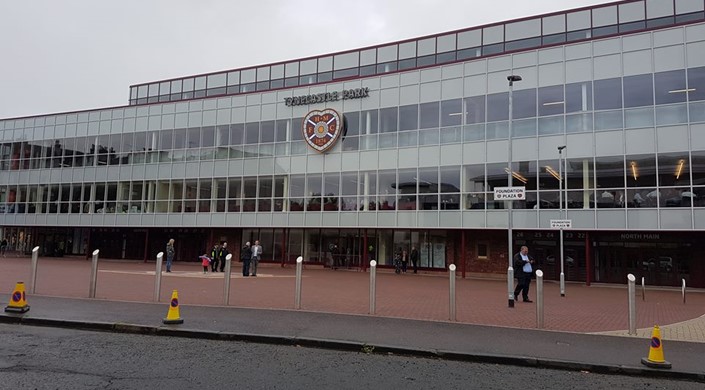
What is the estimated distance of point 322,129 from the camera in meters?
30.8

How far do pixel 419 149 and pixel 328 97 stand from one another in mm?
7195

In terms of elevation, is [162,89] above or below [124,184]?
above

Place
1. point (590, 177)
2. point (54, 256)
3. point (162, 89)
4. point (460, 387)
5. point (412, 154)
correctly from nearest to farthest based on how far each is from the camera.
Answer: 1. point (460, 387)
2. point (590, 177)
3. point (412, 154)
4. point (54, 256)
5. point (162, 89)

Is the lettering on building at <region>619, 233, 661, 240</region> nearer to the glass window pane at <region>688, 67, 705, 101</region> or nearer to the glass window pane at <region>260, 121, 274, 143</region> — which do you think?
the glass window pane at <region>688, 67, 705, 101</region>

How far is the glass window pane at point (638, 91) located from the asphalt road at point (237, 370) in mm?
19868

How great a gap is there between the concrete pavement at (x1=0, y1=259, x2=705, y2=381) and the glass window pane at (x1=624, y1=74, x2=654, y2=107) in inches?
430

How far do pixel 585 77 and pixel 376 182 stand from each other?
12365 mm

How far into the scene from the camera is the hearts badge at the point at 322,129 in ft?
99.8

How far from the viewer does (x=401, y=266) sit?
95.2ft

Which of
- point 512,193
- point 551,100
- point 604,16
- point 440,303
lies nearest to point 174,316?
point 440,303

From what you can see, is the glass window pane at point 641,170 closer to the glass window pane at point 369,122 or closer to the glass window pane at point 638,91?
the glass window pane at point 638,91

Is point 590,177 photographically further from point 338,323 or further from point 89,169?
point 89,169

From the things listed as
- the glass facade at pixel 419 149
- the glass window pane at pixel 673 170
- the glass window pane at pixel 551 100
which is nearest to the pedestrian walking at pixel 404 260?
the glass facade at pixel 419 149

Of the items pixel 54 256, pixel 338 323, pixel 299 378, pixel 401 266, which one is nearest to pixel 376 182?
pixel 401 266
